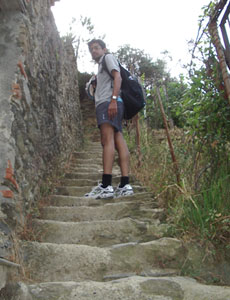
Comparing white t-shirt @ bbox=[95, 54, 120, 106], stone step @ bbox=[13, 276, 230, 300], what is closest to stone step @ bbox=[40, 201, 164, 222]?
stone step @ bbox=[13, 276, 230, 300]

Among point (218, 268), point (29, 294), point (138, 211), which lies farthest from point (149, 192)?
point (29, 294)

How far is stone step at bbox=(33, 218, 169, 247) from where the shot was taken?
2.23m

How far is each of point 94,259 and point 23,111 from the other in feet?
4.09

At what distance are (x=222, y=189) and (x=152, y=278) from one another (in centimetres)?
80

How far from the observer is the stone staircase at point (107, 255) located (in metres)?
1.56

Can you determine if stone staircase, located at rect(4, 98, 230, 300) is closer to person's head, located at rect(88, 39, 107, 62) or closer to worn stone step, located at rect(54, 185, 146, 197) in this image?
worn stone step, located at rect(54, 185, 146, 197)

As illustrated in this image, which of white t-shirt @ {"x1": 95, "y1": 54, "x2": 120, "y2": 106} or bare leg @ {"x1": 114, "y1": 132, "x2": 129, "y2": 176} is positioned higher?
white t-shirt @ {"x1": 95, "y1": 54, "x2": 120, "y2": 106}

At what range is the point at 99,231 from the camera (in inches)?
91.3

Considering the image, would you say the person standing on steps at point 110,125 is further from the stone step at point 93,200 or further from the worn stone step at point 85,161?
the worn stone step at point 85,161

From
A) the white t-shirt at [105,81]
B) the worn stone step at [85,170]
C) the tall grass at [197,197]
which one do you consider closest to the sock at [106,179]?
the tall grass at [197,197]

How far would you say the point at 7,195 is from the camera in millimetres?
2012

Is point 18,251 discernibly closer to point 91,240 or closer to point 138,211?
point 91,240

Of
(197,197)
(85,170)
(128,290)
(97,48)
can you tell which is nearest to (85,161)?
(85,170)

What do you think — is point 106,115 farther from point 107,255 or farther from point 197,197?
point 107,255
